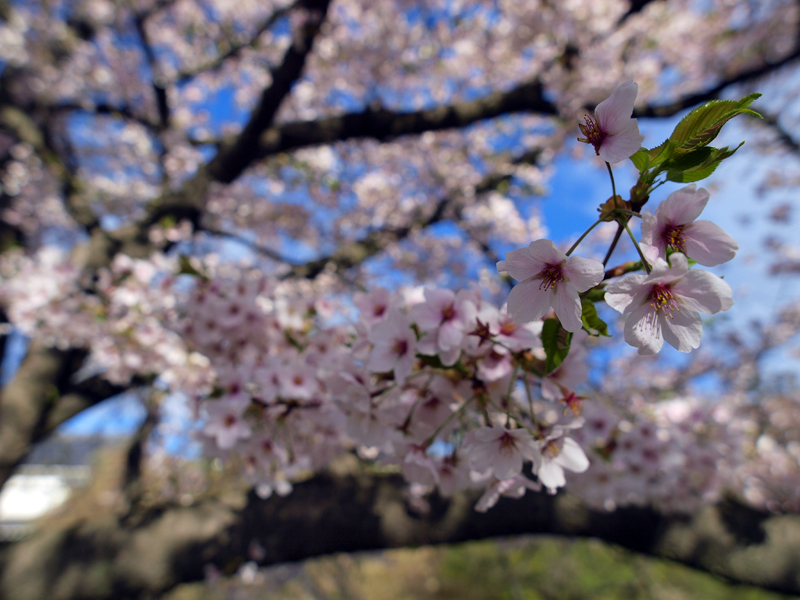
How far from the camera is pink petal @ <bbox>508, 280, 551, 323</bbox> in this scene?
0.70m

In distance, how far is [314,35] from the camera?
2953 mm

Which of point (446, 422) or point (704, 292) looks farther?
point (446, 422)

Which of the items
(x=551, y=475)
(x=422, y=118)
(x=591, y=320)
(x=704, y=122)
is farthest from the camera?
(x=422, y=118)

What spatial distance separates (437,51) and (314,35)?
2.49 meters

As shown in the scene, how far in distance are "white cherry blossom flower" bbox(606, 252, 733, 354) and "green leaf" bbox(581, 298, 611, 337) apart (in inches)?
2.1

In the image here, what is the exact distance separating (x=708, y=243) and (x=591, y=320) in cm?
22

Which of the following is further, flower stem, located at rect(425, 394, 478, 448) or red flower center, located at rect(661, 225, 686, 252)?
flower stem, located at rect(425, 394, 478, 448)

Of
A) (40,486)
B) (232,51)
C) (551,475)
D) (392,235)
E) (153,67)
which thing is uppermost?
(232,51)

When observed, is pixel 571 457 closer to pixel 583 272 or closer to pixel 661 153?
pixel 583 272

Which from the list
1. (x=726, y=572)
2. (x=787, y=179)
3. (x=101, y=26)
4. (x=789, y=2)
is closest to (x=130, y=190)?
(x=101, y=26)

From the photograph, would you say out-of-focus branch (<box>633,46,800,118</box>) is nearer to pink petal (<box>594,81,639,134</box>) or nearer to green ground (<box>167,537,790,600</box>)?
pink petal (<box>594,81,639,134</box>)

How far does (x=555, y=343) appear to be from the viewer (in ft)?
2.45

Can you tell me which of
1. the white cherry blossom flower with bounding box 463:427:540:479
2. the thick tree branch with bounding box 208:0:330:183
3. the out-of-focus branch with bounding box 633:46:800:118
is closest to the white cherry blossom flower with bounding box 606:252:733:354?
the white cherry blossom flower with bounding box 463:427:540:479

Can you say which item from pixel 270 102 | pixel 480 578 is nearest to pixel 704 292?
pixel 270 102
